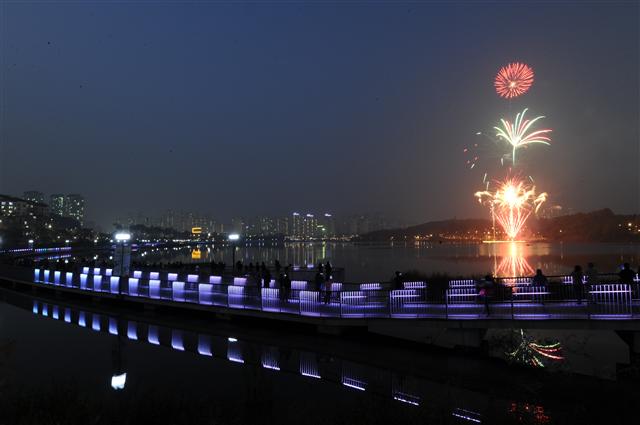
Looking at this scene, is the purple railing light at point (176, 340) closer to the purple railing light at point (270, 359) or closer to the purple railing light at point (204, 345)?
the purple railing light at point (204, 345)

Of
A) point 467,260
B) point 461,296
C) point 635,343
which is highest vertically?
point 461,296

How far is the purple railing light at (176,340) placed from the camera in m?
18.3

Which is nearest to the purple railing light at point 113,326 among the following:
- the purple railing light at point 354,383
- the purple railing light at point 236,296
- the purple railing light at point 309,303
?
the purple railing light at point 236,296

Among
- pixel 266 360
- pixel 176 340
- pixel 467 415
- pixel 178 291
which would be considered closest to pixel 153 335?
pixel 176 340

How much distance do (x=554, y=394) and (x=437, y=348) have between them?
5.62m

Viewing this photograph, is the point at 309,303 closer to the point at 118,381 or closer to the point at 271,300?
the point at 271,300

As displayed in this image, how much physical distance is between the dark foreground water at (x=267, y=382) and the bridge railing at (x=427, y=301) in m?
1.17

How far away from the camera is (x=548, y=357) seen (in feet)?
51.2

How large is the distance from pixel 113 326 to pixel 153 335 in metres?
3.36

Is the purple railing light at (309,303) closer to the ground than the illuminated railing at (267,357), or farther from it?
farther from it

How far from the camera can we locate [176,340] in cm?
1952

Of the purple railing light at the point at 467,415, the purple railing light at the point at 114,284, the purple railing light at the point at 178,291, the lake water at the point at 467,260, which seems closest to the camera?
the purple railing light at the point at 467,415

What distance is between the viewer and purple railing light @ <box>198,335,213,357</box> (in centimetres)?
1738

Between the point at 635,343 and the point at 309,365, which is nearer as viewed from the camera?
the point at 635,343
